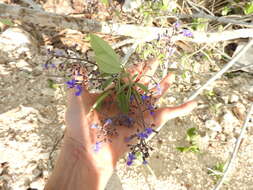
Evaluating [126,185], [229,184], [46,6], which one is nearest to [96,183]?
[126,185]

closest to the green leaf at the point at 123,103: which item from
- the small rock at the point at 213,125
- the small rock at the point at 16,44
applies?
the small rock at the point at 213,125

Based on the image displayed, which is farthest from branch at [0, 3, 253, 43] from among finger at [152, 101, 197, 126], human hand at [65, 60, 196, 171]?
finger at [152, 101, 197, 126]

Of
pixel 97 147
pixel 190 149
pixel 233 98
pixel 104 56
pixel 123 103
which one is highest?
pixel 104 56

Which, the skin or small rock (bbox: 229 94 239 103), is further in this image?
small rock (bbox: 229 94 239 103)

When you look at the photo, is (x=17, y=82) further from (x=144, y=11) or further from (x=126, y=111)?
(x=126, y=111)

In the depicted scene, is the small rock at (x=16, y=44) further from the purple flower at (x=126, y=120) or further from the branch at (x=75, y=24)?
the purple flower at (x=126, y=120)

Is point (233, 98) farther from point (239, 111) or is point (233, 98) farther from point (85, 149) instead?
point (85, 149)

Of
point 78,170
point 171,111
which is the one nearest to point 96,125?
point 78,170

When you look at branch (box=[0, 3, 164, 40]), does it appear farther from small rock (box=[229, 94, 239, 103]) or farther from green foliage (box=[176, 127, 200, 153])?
small rock (box=[229, 94, 239, 103])
